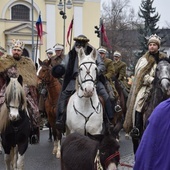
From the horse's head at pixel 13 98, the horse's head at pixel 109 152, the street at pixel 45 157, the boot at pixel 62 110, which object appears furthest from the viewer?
the street at pixel 45 157

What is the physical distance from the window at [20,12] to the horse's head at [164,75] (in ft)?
124

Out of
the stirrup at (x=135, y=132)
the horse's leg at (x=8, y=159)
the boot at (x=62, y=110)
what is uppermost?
the boot at (x=62, y=110)

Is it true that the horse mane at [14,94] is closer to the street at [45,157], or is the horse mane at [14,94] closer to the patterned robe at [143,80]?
the patterned robe at [143,80]

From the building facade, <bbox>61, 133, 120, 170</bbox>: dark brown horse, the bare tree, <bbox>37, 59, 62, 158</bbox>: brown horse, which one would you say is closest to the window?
the building facade

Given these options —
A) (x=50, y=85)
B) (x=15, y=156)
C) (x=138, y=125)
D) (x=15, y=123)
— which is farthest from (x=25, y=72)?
(x=138, y=125)

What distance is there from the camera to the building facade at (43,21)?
42500 mm

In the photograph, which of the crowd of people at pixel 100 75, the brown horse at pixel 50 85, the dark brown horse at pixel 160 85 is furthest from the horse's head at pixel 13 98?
the brown horse at pixel 50 85

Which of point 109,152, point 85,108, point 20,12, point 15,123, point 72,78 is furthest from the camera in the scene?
point 20,12

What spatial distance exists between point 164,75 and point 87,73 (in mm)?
1259

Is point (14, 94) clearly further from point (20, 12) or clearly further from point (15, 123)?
point (20, 12)

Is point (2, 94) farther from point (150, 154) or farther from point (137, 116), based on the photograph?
point (150, 154)

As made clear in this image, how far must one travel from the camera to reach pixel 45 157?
1079cm

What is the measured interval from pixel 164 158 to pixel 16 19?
137 feet

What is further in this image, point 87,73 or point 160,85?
point 87,73
